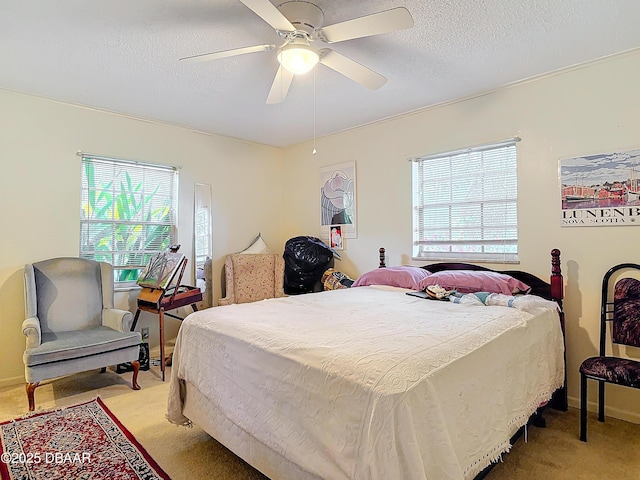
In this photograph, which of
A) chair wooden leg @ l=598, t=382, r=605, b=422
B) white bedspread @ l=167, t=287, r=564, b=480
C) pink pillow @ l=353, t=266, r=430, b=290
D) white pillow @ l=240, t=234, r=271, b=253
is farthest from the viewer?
white pillow @ l=240, t=234, r=271, b=253

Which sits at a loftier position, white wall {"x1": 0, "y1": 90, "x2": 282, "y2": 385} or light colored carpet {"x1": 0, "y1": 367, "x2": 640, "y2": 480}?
white wall {"x1": 0, "y1": 90, "x2": 282, "y2": 385}

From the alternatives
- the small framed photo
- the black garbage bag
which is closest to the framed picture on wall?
the small framed photo

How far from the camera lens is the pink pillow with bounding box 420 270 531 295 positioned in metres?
2.84

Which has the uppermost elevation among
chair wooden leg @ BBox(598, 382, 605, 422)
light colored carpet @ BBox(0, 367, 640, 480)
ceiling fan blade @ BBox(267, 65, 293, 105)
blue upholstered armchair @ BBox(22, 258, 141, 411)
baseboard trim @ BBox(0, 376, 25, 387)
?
ceiling fan blade @ BBox(267, 65, 293, 105)

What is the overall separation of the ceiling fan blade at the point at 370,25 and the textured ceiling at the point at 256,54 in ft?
0.77

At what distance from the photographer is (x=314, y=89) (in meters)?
3.28

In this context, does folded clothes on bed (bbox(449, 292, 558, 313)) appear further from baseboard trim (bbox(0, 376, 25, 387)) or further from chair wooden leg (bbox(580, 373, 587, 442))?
baseboard trim (bbox(0, 376, 25, 387))

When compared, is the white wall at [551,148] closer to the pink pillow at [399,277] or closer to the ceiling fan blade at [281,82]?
the pink pillow at [399,277]

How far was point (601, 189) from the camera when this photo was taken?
9.06ft

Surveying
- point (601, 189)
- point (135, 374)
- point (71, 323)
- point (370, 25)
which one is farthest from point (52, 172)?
point (601, 189)

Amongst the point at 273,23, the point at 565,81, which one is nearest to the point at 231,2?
the point at 273,23

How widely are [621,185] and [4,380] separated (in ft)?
17.0

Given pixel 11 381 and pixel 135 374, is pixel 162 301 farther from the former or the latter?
pixel 11 381

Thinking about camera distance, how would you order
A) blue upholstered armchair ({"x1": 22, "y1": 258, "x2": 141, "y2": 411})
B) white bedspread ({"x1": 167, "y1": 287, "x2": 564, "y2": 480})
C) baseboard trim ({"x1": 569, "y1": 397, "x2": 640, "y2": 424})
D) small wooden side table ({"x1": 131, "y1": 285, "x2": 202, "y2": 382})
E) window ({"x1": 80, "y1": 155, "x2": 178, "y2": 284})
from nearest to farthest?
white bedspread ({"x1": 167, "y1": 287, "x2": 564, "y2": 480}) < baseboard trim ({"x1": 569, "y1": 397, "x2": 640, "y2": 424}) < blue upholstered armchair ({"x1": 22, "y1": 258, "x2": 141, "y2": 411}) < small wooden side table ({"x1": 131, "y1": 285, "x2": 202, "y2": 382}) < window ({"x1": 80, "y1": 155, "x2": 178, "y2": 284})
